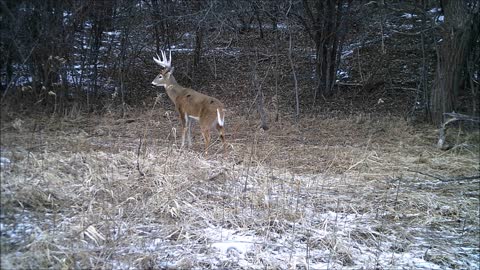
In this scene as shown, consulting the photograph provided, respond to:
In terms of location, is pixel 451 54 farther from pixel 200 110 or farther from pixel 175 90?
pixel 175 90

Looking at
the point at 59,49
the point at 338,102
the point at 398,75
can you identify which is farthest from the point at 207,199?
the point at 398,75

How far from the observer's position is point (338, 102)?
1334 centimetres

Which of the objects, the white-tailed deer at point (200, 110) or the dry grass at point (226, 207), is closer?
the dry grass at point (226, 207)

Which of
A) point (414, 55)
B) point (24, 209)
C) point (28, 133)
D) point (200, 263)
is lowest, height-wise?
point (200, 263)

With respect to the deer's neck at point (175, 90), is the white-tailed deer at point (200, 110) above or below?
below

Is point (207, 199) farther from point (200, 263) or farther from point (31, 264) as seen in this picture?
point (31, 264)

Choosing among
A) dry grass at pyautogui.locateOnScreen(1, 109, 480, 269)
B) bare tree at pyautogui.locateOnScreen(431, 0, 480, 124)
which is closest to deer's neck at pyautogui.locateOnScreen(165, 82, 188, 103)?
dry grass at pyautogui.locateOnScreen(1, 109, 480, 269)

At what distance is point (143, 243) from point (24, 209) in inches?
46.1

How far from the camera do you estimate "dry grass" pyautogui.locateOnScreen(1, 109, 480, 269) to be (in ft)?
15.5

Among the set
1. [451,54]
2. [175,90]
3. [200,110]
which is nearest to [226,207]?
[200,110]

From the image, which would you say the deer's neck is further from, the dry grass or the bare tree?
the bare tree

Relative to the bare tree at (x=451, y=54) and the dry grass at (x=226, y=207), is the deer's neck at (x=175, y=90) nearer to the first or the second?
the dry grass at (x=226, y=207)

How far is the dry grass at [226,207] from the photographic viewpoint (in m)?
4.74

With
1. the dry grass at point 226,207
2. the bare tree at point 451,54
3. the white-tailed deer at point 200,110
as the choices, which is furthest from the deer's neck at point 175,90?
the bare tree at point 451,54
